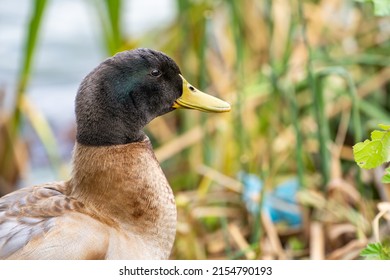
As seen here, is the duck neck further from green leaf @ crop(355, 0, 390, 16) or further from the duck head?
green leaf @ crop(355, 0, 390, 16)

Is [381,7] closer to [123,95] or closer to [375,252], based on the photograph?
[375,252]

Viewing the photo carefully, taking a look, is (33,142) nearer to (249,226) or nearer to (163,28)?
(163,28)

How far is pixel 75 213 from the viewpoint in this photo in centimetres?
208

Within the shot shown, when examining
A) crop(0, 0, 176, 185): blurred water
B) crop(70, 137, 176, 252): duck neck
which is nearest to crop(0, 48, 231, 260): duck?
crop(70, 137, 176, 252): duck neck

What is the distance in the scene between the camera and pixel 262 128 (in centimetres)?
377

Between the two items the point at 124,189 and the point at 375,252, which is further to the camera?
the point at 124,189

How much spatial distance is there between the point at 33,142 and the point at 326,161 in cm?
263

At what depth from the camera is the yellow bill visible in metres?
2.31

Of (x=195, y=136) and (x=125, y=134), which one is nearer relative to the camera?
(x=125, y=134)

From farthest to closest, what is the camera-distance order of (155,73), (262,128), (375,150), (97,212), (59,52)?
(59,52)
(262,128)
(155,73)
(97,212)
(375,150)

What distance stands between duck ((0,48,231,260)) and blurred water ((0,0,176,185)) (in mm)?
2347

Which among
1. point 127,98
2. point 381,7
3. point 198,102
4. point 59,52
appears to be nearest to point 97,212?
A: point 127,98

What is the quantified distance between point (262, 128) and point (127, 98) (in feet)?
5.32
